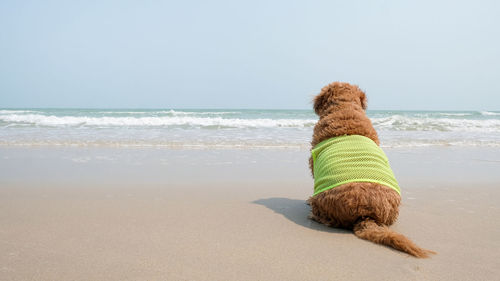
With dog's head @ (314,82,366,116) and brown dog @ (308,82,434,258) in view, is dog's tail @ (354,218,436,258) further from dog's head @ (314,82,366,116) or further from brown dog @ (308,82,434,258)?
dog's head @ (314,82,366,116)

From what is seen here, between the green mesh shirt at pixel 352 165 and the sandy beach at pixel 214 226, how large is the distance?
44 cm

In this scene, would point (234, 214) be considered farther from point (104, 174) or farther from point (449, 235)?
point (104, 174)

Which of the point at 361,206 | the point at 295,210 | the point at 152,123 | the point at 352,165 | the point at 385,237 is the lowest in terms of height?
the point at 295,210

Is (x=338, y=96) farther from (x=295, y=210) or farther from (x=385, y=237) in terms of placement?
(x=385, y=237)

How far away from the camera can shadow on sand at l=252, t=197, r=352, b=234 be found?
10.2 feet

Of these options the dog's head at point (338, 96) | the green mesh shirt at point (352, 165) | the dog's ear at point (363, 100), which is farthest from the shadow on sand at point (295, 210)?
the dog's ear at point (363, 100)

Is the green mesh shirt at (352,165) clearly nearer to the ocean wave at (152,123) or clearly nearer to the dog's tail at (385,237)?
the dog's tail at (385,237)

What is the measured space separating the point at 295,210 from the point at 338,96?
4.38ft

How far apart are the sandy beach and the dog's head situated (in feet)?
3.84

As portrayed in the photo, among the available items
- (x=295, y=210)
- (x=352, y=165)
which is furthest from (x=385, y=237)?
(x=295, y=210)

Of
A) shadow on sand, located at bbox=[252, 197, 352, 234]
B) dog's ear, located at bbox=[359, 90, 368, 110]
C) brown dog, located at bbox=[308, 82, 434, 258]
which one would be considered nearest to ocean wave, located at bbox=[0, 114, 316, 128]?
shadow on sand, located at bbox=[252, 197, 352, 234]

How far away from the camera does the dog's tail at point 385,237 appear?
246cm

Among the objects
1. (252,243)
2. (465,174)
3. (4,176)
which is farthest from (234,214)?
(465,174)

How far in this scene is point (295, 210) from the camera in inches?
148
